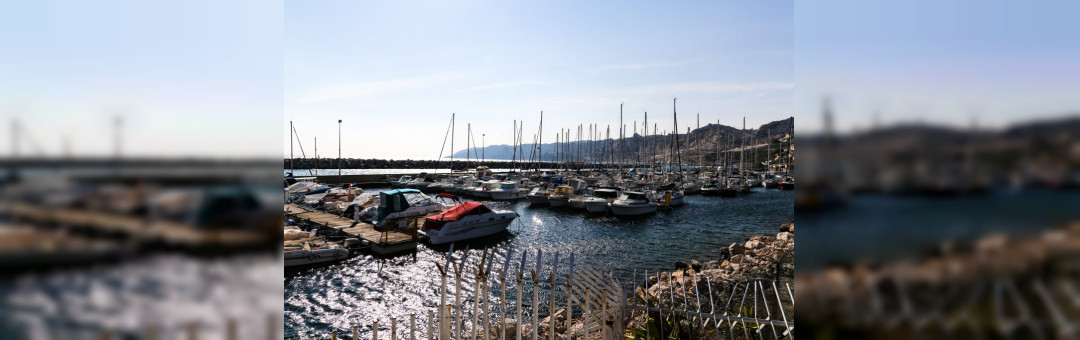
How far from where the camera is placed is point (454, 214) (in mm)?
22172

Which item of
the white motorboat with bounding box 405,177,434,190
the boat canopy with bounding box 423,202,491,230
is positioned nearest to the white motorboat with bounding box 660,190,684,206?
the boat canopy with bounding box 423,202,491,230

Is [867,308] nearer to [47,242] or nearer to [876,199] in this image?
[876,199]

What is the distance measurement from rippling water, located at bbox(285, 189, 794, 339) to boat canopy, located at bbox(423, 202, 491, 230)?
107 cm

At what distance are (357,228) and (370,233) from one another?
1.35 m

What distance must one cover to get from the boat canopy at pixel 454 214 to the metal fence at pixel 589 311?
4.79 m

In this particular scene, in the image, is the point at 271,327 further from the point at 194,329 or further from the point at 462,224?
the point at 462,224

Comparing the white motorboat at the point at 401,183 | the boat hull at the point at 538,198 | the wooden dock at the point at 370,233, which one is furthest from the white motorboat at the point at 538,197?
the white motorboat at the point at 401,183

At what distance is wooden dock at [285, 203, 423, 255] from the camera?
19.1 m

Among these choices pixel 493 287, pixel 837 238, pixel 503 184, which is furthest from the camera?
pixel 503 184

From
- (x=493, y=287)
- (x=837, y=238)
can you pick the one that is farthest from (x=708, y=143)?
(x=837, y=238)

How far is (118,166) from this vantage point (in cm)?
119

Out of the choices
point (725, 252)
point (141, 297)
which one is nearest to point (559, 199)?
point (725, 252)

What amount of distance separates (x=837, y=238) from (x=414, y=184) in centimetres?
4921

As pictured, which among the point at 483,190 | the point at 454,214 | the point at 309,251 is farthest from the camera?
the point at 483,190
